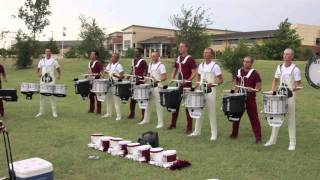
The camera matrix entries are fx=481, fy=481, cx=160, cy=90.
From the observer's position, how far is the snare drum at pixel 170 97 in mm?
11056

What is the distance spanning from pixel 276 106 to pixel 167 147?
232 cm

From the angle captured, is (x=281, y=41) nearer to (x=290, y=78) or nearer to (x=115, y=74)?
(x=115, y=74)

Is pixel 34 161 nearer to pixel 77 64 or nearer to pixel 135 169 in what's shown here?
pixel 135 169

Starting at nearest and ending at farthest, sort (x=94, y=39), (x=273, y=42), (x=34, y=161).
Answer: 1. (x=34, y=161)
2. (x=94, y=39)
3. (x=273, y=42)

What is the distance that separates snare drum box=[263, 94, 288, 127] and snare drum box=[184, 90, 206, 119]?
1.64m

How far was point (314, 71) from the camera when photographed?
988 cm

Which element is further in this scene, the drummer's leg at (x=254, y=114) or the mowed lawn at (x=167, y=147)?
the drummer's leg at (x=254, y=114)

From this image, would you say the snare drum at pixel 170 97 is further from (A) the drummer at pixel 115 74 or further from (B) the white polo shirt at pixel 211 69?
(A) the drummer at pixel 115 74

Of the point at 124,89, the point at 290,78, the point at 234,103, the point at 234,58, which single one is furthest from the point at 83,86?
the point at 234,58

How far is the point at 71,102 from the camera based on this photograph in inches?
743

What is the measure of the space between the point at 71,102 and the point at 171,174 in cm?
1182

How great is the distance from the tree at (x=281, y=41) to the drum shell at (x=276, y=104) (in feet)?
107

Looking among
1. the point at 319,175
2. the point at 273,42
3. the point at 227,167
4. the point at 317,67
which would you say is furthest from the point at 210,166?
the point at 273,42

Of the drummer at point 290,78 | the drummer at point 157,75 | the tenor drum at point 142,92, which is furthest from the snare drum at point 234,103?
the tenor drum at point 142,92
